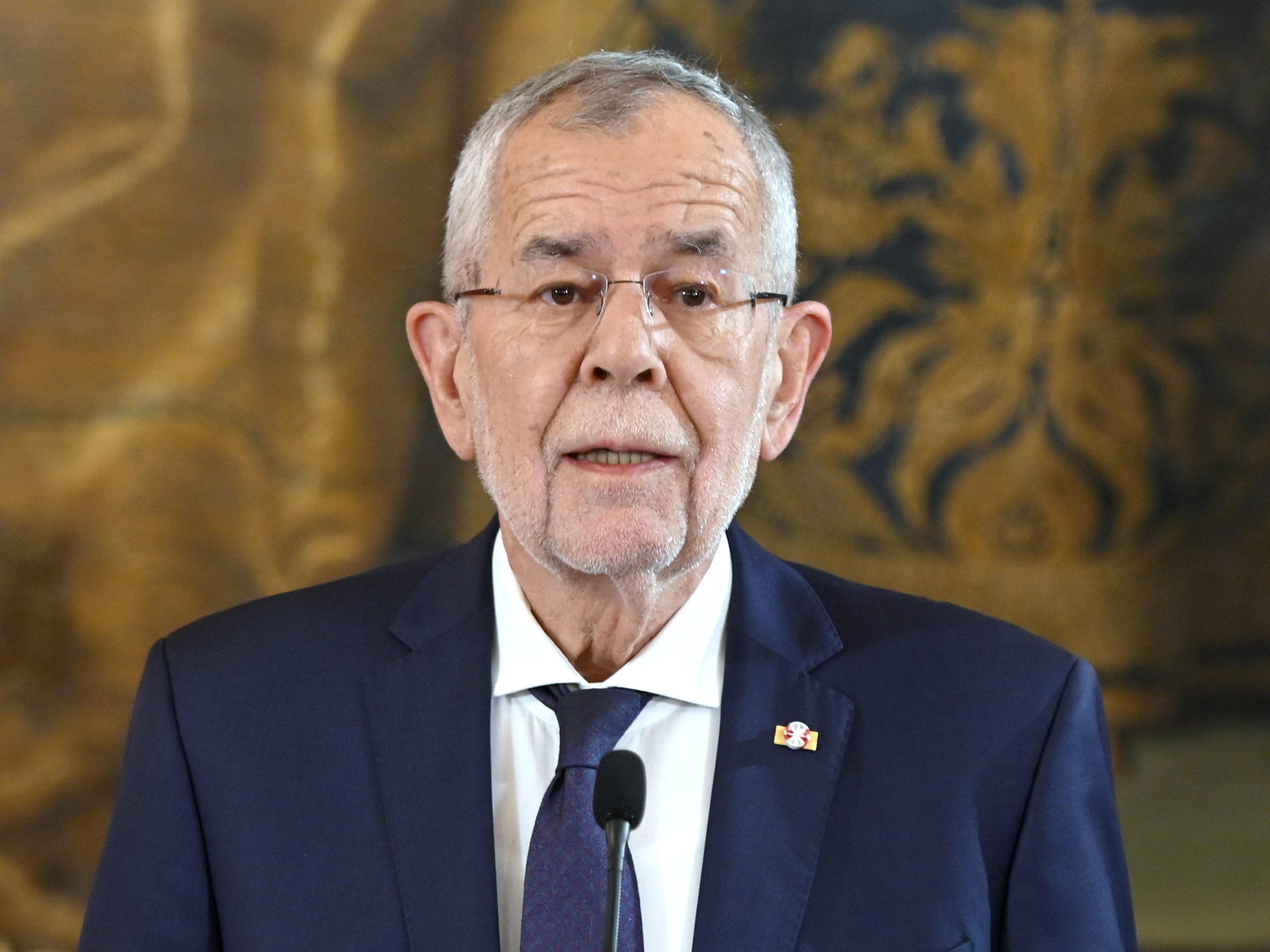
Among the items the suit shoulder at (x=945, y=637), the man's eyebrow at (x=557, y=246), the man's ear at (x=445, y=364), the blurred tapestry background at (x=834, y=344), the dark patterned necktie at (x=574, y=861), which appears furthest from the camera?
the blurred tapestry background at (x=834, y=344)

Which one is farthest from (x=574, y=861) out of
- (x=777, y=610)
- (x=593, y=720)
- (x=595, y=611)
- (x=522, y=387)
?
(x=522, y=387)

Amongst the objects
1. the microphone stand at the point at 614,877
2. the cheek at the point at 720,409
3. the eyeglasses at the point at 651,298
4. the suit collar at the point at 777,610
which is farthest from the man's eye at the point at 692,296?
the microphone stand at the point at 614,877

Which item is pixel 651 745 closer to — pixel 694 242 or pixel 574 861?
pixel 574 861

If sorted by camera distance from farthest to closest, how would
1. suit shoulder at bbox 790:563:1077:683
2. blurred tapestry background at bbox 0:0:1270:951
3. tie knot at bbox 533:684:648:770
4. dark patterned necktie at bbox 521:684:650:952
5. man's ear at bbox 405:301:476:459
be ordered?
blurred tapestry background at bbox 0:0:1270:951 < man's ear at bbox 405:301:476:459 < suit shoulder at bbox 790:563:1077:683 < tie knot at bbox 533:684:648:770 < dark patterned necktie at bbox 521:684:650:952

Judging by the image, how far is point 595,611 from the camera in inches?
83.4

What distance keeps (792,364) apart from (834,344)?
73cm

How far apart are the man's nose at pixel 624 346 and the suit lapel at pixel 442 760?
47 centimetres

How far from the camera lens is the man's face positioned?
1947 millimetres

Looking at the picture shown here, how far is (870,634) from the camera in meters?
2.17

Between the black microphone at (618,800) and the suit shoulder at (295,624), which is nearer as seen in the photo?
the black microphone at (618,800)

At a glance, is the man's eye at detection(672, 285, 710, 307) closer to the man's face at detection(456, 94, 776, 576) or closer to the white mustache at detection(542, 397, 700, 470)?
the man's face at detection(456, 94, 776, 576)

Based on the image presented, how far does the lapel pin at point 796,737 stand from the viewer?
1.99m

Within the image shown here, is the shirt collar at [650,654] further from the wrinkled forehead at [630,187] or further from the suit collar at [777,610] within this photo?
the wrinkled forehead at [630,187]

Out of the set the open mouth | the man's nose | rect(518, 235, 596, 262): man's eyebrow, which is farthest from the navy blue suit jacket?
rect(518, 235, 596, 262): man's eyebrow
